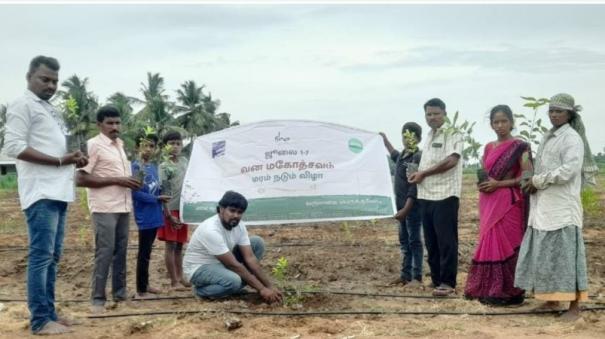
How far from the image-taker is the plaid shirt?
5453 millimetres

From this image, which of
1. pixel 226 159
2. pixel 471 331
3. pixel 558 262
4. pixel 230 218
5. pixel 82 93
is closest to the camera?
pixel 471 331

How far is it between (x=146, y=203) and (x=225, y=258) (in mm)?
952

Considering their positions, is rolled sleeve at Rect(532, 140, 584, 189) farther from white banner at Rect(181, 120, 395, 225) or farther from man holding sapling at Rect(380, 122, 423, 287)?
white banner at Rect(181, 120, 395, 225)

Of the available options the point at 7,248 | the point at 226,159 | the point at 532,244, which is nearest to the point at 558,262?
the point at 532,244

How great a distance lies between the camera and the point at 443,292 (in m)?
5.44

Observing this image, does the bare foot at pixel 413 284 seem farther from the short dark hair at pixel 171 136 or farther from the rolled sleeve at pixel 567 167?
the short dark hair at pixel 171 136

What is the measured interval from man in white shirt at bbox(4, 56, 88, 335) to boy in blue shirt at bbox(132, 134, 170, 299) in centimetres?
107

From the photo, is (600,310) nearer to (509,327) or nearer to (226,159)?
(509,327)

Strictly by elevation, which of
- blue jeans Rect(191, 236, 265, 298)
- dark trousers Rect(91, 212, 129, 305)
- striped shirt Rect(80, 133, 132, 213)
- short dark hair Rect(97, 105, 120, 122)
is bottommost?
blue jeans Rect(191, 236, 265, 298)

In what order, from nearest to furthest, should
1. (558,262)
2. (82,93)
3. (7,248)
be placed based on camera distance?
1. (558,262)
2. (7,248)
3. (82,93)

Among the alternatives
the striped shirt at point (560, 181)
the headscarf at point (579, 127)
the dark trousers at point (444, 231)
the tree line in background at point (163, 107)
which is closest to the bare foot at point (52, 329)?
the dark trousers at point (444, 231)

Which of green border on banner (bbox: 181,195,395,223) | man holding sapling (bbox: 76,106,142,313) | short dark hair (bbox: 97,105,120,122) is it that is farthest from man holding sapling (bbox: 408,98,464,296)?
short dark hair (bbox: 97,105,120,122)

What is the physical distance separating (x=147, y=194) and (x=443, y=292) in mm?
2815

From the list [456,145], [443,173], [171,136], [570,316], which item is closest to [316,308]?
[443,173]
